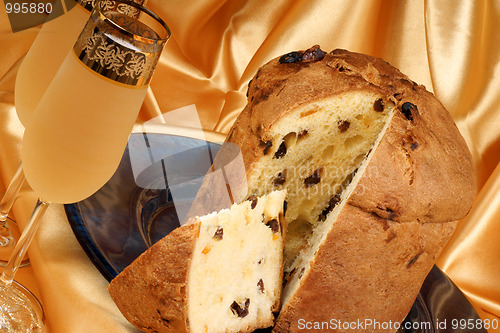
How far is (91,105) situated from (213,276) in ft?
1.88

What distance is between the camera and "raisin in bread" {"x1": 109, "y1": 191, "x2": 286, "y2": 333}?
4.83ft

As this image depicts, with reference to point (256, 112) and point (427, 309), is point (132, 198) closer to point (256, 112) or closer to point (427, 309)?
point (256, 112)

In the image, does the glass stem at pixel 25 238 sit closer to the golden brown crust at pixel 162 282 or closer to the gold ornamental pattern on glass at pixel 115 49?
the golden brown crust at pixel 162 282

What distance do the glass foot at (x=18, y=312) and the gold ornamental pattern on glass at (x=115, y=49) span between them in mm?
746

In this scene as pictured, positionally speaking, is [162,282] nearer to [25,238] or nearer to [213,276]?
[213,276]

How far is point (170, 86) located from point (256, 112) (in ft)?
5.73

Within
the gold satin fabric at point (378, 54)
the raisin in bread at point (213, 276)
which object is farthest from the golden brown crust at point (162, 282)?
the gold satin fabric at point (378, 54)

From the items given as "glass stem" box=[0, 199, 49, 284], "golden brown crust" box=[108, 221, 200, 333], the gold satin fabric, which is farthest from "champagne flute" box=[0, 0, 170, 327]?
the gold satin fabric

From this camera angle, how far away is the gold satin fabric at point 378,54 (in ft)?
10.00

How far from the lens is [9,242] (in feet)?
6.28

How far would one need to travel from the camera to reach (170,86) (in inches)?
136

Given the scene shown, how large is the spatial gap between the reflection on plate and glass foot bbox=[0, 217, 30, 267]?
0.28 metres

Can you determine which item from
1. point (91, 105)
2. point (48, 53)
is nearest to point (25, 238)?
point (91, 105)

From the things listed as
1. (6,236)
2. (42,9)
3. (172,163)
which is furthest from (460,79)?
(6,236)
